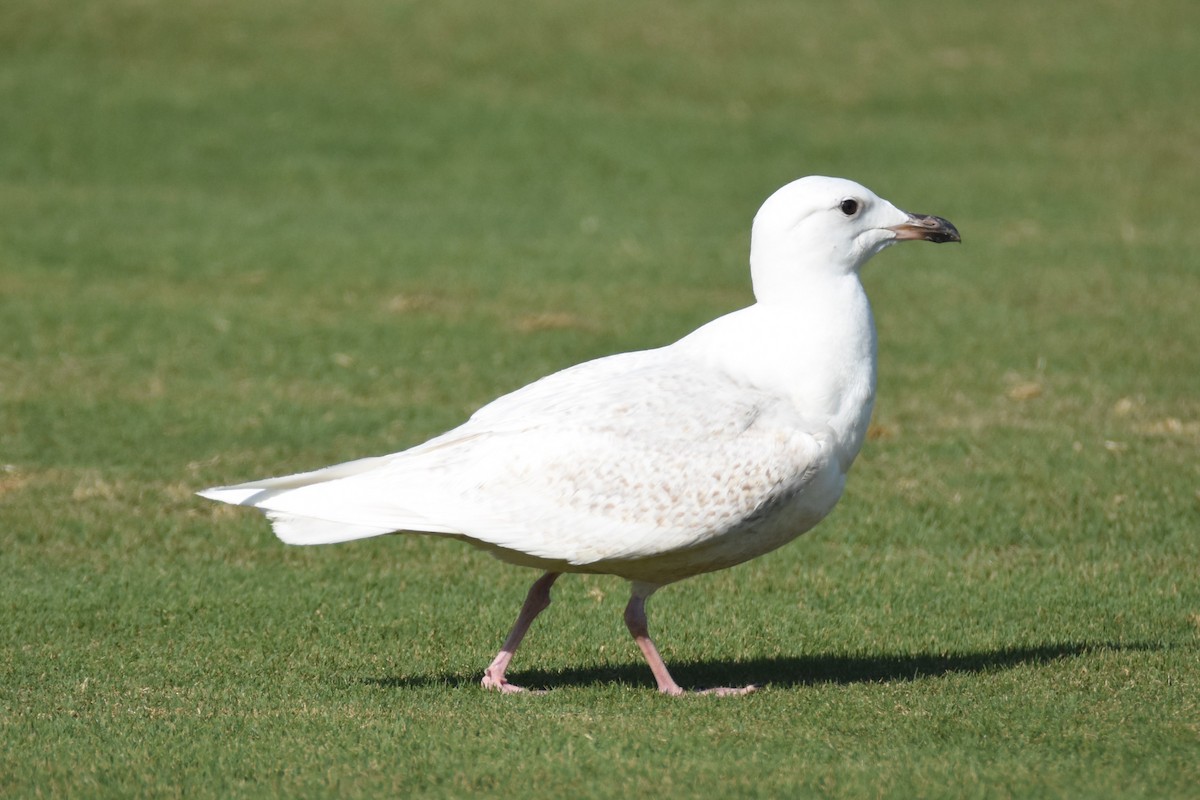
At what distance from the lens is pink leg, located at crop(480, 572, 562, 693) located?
6.53m

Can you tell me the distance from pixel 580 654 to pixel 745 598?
1.08 m

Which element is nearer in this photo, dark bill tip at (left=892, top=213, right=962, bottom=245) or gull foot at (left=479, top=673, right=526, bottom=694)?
gull foot at (left=479, top=673, right=526, bottom=694)

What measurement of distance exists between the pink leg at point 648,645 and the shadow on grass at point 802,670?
0.83ft

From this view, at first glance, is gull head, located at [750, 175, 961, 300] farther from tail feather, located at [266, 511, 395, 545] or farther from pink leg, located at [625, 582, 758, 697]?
tail feather, located at [266, 511, 395, 545]

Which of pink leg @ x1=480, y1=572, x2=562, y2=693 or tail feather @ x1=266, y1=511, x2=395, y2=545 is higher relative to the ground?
tail feather @ x1=266, y1=511, x2=395, y2=545

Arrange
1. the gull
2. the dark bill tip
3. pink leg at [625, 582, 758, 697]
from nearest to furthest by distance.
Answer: the gull < pink leg at [625, 582, 758, 697] < the dark bill tip

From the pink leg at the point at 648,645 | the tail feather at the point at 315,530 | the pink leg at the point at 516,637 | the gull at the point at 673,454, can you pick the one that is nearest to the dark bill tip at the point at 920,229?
the gull at the point at 673,454

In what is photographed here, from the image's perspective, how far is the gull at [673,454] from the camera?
19.8ft

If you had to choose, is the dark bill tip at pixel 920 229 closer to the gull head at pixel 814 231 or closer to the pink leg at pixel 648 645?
the gull head at pixel 814 231

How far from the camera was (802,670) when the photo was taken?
22.4 ft

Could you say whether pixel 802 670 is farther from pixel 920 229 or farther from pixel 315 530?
pixel 315 530

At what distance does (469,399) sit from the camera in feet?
38.9

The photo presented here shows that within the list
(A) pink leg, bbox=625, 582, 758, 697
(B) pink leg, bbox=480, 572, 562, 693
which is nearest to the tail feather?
(B) pink leg, bbox=480, 572, 562, 693

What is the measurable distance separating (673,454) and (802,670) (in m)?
1.28
